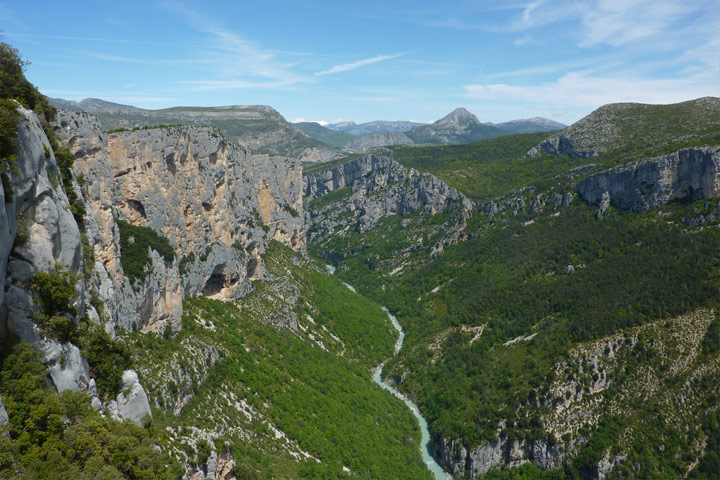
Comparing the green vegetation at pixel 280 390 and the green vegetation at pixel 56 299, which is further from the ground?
the green vegetation at pixel 56 299

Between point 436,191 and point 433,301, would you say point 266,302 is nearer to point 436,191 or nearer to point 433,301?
point 433,301

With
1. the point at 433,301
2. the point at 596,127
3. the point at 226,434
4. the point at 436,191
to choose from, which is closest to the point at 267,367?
the point at 226,434

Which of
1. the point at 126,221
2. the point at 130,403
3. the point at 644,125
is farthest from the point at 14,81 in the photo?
the point at 644,125

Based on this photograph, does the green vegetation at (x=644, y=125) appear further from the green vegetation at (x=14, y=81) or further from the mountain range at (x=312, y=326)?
the green vegetation at (x=14, y=81)

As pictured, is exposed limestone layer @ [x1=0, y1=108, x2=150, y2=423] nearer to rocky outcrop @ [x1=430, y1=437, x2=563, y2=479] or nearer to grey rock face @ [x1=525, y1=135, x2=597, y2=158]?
rocky outcrop @ [x1=430, y1=437, x2=563, y2=479]

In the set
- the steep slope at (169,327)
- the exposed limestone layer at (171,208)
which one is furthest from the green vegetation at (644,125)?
the exposed limestone layer at (171,208)

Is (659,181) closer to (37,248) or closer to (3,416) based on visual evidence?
(37,248)

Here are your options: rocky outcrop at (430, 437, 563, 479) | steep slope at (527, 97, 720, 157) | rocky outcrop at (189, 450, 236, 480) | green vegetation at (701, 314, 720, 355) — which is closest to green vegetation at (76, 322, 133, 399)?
rocky outcrop at (189, 450, 236, 480)
